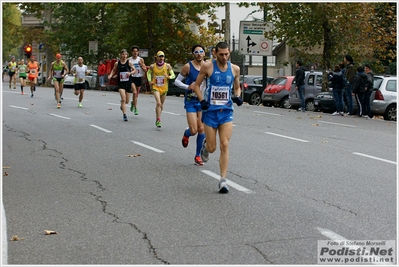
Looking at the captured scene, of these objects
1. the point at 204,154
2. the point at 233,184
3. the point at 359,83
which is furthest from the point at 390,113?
the point at 233,184

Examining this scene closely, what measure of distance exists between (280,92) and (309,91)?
4.70 feet

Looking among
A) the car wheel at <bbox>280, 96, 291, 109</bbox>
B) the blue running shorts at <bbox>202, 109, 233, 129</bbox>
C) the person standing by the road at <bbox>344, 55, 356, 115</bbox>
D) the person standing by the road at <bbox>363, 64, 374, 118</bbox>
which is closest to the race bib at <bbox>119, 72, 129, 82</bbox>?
the person standing by the road at <bbox>363, 64, 374, 118</bbox>

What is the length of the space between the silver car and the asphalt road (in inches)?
286

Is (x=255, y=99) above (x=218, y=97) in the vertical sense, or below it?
below

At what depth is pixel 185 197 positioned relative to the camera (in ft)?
30.1

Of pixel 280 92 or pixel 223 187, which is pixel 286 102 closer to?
pixel 280 92

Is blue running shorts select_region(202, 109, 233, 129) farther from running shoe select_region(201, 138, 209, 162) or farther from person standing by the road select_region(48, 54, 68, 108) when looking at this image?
person standing by the road select_region(48, 54, 68, 108)

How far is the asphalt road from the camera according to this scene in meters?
6.55

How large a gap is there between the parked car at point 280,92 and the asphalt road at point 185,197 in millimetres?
12624

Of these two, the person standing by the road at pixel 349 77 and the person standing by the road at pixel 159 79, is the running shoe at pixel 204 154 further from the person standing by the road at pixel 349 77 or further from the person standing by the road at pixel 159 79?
the person standing by the road at pixel 349 77

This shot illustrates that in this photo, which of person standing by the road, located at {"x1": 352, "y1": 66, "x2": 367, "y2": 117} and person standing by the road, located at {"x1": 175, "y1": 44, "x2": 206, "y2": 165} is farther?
person standing by the road, located at {"x1": 352, "y1": 66, "x2": 367, "y2": 117}

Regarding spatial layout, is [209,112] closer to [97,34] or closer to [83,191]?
[83,191]

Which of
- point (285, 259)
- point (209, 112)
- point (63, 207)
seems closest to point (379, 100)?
point (209, 112)

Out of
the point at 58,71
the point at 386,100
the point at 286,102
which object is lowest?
the point at 286,102
